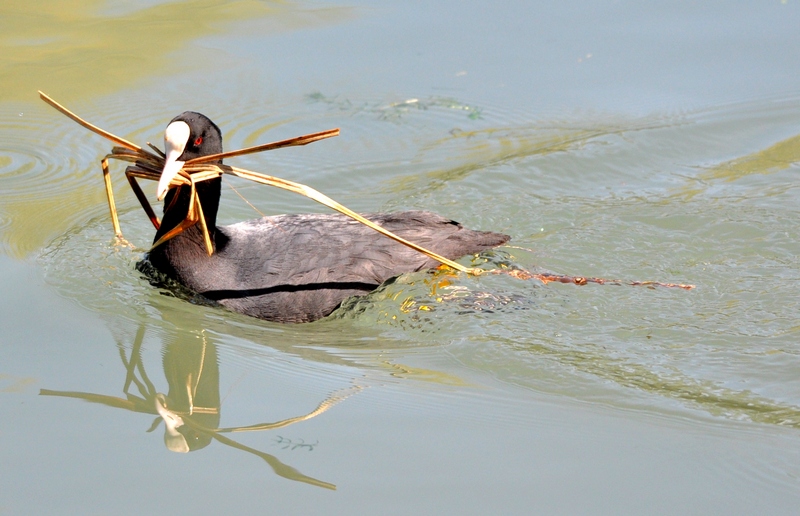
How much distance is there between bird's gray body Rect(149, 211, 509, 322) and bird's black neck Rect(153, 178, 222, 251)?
0.01m

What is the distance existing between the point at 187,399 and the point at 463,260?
196 cm

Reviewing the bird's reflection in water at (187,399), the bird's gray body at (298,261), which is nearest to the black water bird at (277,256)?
the bird's gray body at (298,261)

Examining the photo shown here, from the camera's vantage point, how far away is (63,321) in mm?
4500

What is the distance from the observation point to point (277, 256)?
15.6 feet

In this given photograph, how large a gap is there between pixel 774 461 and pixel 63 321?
3196 mm

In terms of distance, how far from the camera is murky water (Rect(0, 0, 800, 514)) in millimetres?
3430

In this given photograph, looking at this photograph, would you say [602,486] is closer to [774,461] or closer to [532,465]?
[532,465]

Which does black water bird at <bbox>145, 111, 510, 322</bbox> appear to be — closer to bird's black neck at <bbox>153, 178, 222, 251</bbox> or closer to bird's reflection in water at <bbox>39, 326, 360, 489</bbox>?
bird's black neck at <bbox>153, 178, 222, 251</bbox>

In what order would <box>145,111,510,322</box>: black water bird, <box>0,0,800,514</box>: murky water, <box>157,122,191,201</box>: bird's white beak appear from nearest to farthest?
<box>0,0,800,514</box>: murky water → <box>157,122,191,201</box>: bird's white beak → <box>145,111,510,322</box>: black water bird

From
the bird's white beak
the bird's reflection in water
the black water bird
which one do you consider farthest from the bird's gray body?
the bird's white beak

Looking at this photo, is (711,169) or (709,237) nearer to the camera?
(709,237)

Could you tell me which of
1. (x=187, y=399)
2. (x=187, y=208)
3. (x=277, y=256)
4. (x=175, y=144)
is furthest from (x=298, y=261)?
(x=187, y=399)

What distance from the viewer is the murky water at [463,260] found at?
11.3 feet

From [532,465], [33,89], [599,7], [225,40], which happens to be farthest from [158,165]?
[599,7]
